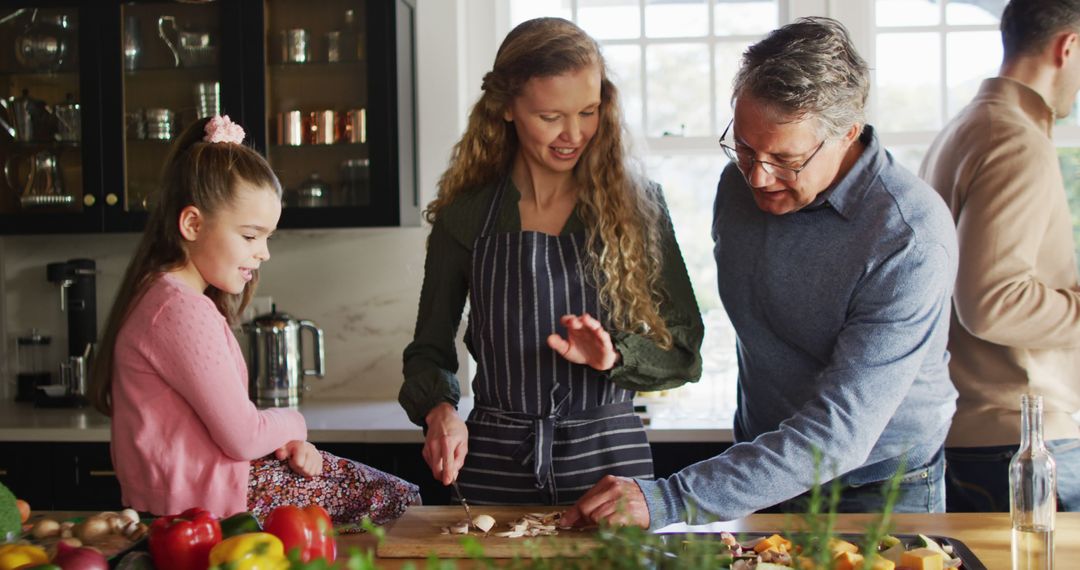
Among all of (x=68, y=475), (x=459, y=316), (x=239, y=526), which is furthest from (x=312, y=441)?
(x=239, y=526)

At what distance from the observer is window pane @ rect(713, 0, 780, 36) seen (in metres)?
3.64

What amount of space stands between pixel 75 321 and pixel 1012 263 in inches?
116

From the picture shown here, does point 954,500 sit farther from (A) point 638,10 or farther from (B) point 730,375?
(A) point 638,10

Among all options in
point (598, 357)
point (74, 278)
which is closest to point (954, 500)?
point (598, 357)

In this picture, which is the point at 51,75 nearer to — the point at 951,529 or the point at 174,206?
the point at 174,206

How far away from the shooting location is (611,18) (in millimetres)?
3674

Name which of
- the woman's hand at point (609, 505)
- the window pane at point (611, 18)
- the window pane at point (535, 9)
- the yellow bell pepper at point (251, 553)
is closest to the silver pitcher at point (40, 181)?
the window pane at point (535, 9)

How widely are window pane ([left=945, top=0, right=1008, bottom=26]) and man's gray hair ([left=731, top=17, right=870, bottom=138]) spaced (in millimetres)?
1936

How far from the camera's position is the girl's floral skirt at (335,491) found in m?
1.91

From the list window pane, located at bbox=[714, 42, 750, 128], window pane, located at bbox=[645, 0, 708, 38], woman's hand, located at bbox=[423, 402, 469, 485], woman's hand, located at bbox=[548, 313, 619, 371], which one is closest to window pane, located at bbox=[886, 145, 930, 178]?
window pane, located at bbox=[714, 42, 750, 128]

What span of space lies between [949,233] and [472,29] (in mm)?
2193

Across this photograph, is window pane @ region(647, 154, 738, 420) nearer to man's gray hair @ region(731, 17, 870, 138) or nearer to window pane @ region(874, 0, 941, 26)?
window pane @ region(874, 0, 941, 26)

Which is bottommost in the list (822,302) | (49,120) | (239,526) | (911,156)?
(239,526)

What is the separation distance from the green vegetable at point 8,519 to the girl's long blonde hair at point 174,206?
0.53 metres
